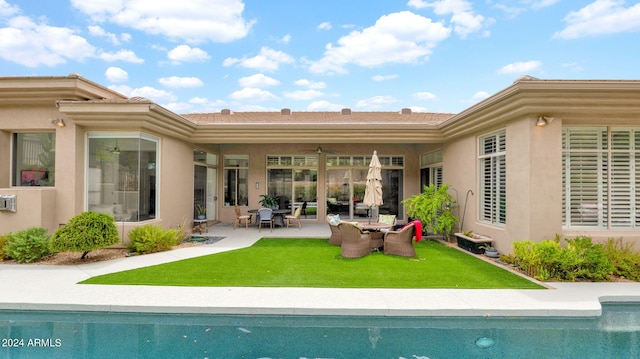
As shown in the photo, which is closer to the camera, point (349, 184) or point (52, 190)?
point (52, 190)

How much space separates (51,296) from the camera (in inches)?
198

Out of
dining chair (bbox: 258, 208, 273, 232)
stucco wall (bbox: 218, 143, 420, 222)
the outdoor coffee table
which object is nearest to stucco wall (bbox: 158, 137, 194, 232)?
dining chair (bbox: 258, 208, 273, 232)

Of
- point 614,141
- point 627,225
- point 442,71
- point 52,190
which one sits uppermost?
point 442,71

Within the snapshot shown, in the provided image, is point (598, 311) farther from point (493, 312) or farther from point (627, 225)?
point (627, 225)

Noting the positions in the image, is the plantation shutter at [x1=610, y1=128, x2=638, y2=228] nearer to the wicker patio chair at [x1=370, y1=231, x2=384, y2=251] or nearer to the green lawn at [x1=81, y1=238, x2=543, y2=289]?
the green lawn at [x1=81, y1=238, x2=543, y2=289]

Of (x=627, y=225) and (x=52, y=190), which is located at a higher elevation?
(x=52, y=190)

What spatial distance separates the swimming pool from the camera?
369cm

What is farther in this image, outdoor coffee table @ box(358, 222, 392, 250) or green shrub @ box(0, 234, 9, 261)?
outdoor coffee table @ box(358, 222, 392, 250)

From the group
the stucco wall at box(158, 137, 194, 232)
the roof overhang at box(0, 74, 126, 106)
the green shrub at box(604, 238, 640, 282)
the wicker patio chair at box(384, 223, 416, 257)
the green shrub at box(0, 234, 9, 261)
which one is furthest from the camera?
the stucco wall at box(158, 137, 194, 232)

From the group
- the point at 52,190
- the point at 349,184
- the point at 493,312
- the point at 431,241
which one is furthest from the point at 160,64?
the point at 493,312

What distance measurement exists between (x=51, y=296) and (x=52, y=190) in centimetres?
481

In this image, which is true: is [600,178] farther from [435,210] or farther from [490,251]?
[435,210]

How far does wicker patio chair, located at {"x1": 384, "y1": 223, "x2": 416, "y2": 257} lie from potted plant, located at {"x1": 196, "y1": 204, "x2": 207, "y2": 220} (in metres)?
7.78

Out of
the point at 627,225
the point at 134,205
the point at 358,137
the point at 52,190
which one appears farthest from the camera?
the point at 358,137
